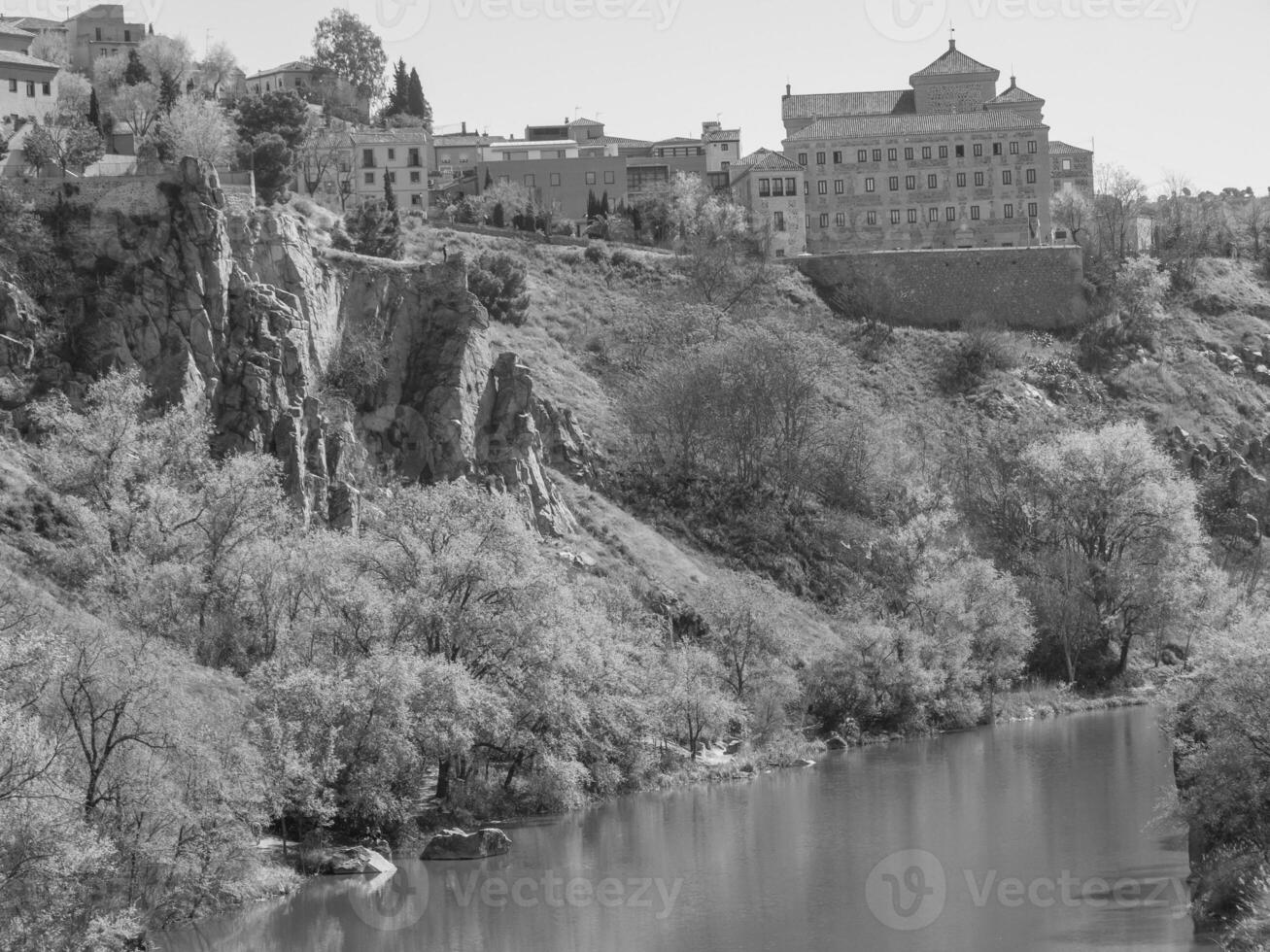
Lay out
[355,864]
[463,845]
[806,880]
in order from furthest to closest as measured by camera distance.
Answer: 1. [463,845]
2. [355,864]
3. [806,880]

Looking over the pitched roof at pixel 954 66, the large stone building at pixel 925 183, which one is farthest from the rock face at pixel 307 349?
the pitched roof at pixel 954 66

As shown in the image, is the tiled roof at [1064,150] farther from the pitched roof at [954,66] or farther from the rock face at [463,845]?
the rock face at [463,845]

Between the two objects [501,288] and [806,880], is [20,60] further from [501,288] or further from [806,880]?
[806,880]

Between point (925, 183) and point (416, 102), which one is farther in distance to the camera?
point (416, 102)

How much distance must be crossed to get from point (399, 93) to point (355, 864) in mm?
111041

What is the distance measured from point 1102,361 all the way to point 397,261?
47.0 meters

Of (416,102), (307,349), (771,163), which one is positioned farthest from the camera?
(416,102)

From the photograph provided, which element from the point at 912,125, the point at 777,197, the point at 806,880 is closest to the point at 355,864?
the point at 806,880

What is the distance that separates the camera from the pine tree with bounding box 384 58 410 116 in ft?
459

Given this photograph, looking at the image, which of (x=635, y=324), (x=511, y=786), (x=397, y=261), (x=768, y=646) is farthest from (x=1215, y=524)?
(x=511, y=786)

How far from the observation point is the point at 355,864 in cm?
3906

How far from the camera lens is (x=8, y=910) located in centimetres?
2880

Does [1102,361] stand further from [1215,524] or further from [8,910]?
[8,910]

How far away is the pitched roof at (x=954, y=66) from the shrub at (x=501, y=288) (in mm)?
46117
